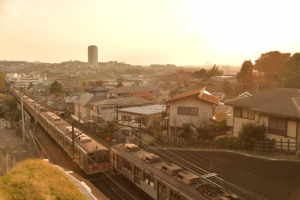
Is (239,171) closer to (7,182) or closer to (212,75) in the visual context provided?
(7,182)

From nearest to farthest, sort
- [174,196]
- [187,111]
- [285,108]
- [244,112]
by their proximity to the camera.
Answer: [174,196] → [285,108] → [244,112] → [187,111]

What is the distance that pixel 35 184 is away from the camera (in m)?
6.45

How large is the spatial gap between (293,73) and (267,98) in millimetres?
22881

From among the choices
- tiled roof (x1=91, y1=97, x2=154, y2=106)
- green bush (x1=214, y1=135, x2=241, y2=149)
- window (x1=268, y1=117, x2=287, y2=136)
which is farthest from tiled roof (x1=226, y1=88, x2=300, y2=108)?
tiled roof (x1=91, y1=97, x2=154, y2=106)

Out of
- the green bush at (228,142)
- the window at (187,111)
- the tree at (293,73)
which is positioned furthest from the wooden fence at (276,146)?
the tree at (293,73)

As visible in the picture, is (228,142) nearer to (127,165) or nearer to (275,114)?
(275,114)

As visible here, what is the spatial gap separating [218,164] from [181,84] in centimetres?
4841

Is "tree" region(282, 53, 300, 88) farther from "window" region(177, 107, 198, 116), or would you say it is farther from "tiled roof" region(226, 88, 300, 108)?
"window" region(177, 107, 198, 116)

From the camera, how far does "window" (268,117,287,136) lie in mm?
10750

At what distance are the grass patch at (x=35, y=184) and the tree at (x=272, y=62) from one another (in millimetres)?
42867

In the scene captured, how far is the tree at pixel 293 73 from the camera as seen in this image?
1235 inches

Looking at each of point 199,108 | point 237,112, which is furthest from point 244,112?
point 199,108

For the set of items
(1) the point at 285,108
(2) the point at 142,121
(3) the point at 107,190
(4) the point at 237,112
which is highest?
(1) the point at 285,108

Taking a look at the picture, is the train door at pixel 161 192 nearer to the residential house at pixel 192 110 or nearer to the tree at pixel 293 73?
the residential house at pixel 192 110
